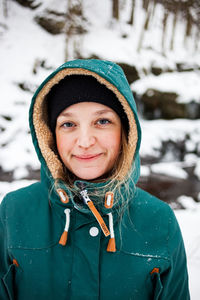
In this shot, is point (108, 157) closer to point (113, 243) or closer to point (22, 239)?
point (113, 243)

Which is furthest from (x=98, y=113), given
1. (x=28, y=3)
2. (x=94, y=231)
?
(x=28, y=3)

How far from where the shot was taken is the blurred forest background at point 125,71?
22.1 feet

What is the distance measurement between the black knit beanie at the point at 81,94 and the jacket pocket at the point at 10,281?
2.76 feet

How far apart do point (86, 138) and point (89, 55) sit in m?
11.3

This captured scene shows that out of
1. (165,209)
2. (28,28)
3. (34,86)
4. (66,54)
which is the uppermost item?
(28,28)

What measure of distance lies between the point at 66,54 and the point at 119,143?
10.8 meters

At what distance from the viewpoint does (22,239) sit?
44.3 inches

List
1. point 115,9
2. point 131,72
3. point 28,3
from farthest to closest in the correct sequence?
point 115,9 → point 28,3 → point 131,72

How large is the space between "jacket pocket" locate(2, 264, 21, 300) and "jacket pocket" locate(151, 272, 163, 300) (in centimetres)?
73

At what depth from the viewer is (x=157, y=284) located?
1.06 metres

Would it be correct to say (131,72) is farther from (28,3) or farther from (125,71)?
(28,3)

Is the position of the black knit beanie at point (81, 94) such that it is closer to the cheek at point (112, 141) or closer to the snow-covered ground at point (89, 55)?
the cheek at point (112, 141)

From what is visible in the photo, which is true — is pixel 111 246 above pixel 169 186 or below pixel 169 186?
above

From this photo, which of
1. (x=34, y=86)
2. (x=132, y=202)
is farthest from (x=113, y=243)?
(x=34, y=86)
